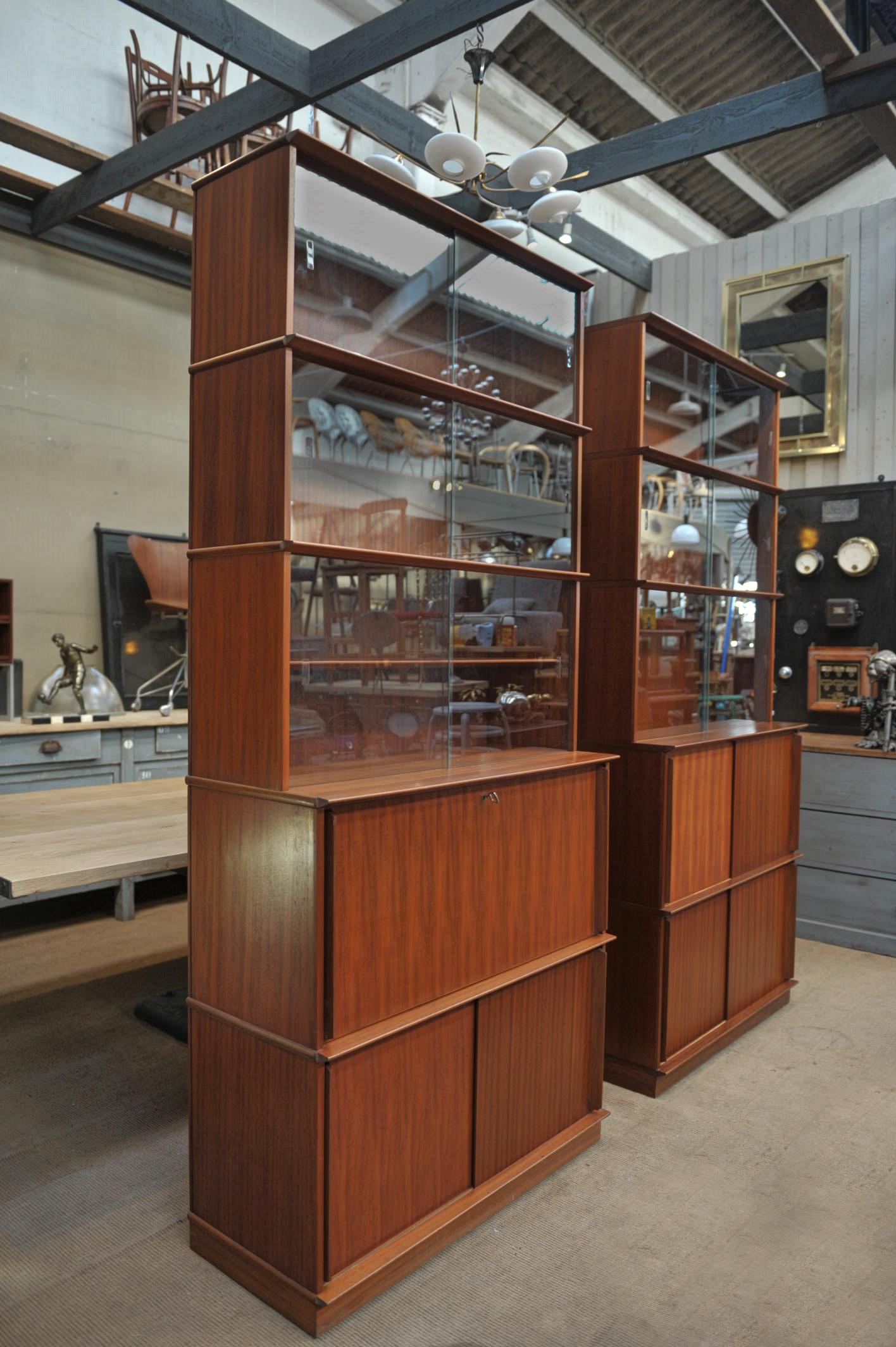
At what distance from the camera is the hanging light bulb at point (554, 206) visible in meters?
4.28

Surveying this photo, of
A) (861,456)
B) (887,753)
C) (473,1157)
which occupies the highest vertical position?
(861,456)

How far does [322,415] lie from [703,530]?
5.75 feet

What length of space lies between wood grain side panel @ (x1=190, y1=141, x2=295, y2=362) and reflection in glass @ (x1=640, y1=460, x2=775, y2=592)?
1415 mm

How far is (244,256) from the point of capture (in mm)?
2004

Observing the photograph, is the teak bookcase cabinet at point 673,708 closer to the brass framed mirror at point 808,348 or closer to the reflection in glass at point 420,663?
the reflection in glass at point 420,663

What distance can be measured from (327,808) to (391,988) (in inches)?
17.9

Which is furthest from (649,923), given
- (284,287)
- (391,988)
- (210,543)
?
(284,287)

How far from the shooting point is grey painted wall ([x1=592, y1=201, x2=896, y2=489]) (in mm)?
5254

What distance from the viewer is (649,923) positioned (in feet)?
9.65

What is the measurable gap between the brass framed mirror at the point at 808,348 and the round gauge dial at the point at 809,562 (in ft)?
1.88

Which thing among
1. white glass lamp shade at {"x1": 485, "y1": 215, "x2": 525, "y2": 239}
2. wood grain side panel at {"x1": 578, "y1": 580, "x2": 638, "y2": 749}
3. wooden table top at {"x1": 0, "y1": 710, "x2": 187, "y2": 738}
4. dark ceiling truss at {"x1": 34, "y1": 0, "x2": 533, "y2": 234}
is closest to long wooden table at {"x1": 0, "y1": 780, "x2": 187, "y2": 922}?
wooden table top at {"x1": 0, "y1": 710, "x2": 187, "y2": 738}

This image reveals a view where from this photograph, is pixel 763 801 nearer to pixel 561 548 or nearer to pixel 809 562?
pixel 561 548

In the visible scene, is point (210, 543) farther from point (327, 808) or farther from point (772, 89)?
point (772, 89)

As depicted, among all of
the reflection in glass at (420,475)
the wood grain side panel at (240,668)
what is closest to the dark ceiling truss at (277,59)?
the reflection in glass at (420,475)
